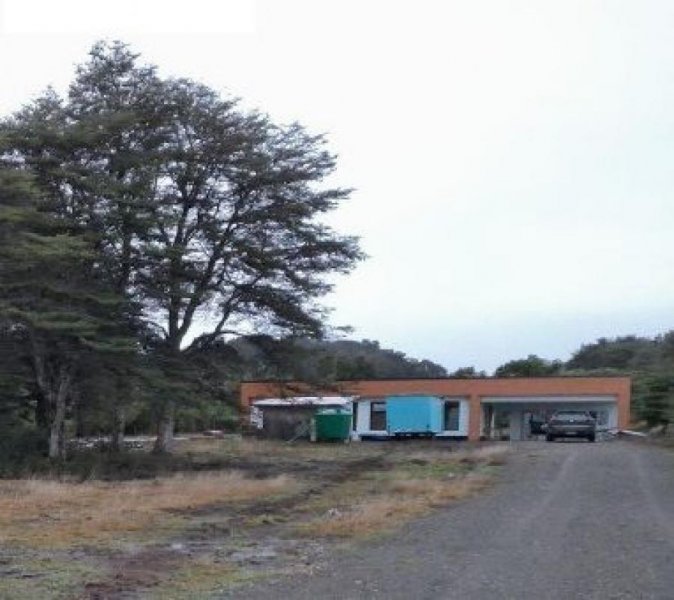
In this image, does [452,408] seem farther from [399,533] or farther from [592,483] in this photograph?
[399,533]

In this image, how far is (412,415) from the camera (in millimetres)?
62500

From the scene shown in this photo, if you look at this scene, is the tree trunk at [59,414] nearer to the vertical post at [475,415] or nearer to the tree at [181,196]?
the tree at [181,196]

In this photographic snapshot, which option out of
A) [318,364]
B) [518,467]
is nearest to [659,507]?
[518,467]

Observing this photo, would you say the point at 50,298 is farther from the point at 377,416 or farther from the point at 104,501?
the point at 377,416

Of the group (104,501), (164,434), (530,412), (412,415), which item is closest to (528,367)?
(530,412)

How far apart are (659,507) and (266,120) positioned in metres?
23.3

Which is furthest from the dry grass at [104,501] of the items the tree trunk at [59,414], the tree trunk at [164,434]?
the tree trunk at [164,434]

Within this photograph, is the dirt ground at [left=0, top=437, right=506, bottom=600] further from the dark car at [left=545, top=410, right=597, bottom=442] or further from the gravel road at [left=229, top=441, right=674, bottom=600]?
the dark car at [left=545, top=410, right=597, bottom=442]

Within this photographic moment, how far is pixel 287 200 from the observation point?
3788cm

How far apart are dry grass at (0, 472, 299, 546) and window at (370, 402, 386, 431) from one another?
124 feet

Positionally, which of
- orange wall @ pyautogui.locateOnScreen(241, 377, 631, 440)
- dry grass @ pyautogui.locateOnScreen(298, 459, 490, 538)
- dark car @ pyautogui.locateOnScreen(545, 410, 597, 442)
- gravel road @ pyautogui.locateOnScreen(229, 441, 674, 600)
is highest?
orange wall @ pyautogui.locateOnScreen(241, 377, 631, 440)

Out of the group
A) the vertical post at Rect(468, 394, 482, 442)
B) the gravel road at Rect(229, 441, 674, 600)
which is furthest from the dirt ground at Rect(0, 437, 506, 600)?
the vertical post at Rect(468, 394, 482, 442)

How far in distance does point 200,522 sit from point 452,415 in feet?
173

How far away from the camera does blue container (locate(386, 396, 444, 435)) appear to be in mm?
62438
